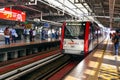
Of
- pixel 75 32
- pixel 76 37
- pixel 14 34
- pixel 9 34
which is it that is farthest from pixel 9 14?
pixel 76 37

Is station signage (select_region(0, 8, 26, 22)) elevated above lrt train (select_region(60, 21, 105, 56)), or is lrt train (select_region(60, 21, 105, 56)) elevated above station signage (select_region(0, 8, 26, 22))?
station signage (select_region(0, 8, 26, 22))

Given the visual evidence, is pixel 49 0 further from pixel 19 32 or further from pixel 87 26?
pixel 19 32

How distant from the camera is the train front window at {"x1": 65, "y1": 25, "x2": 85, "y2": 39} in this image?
626 inches

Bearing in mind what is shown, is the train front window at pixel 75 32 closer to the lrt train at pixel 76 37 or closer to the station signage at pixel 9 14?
the lrt train at pixel 76 37

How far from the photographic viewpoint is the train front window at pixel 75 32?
15900mm

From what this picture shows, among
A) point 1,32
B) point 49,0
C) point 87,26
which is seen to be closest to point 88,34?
point 87,26

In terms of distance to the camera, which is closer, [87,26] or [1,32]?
[87,26]

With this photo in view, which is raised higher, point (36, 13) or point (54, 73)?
point (36, 13)

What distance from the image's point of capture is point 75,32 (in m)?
16.0

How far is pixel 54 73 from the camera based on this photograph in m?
13.0

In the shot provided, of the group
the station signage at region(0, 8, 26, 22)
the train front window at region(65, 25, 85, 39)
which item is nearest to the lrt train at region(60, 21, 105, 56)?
the train front window at region(65, 25, 85, 39)

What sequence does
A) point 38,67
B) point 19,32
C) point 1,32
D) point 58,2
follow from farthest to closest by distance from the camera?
point 19,32 → point 1,32 → point 58,2 → point 38,67

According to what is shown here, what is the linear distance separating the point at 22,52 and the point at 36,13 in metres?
8.29

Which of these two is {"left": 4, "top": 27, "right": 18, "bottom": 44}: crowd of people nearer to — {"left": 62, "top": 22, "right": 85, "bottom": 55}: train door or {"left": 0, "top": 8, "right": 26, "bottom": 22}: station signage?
{"left": 0, "top": 8, "right": 26, "bottom": 22}: station signage
